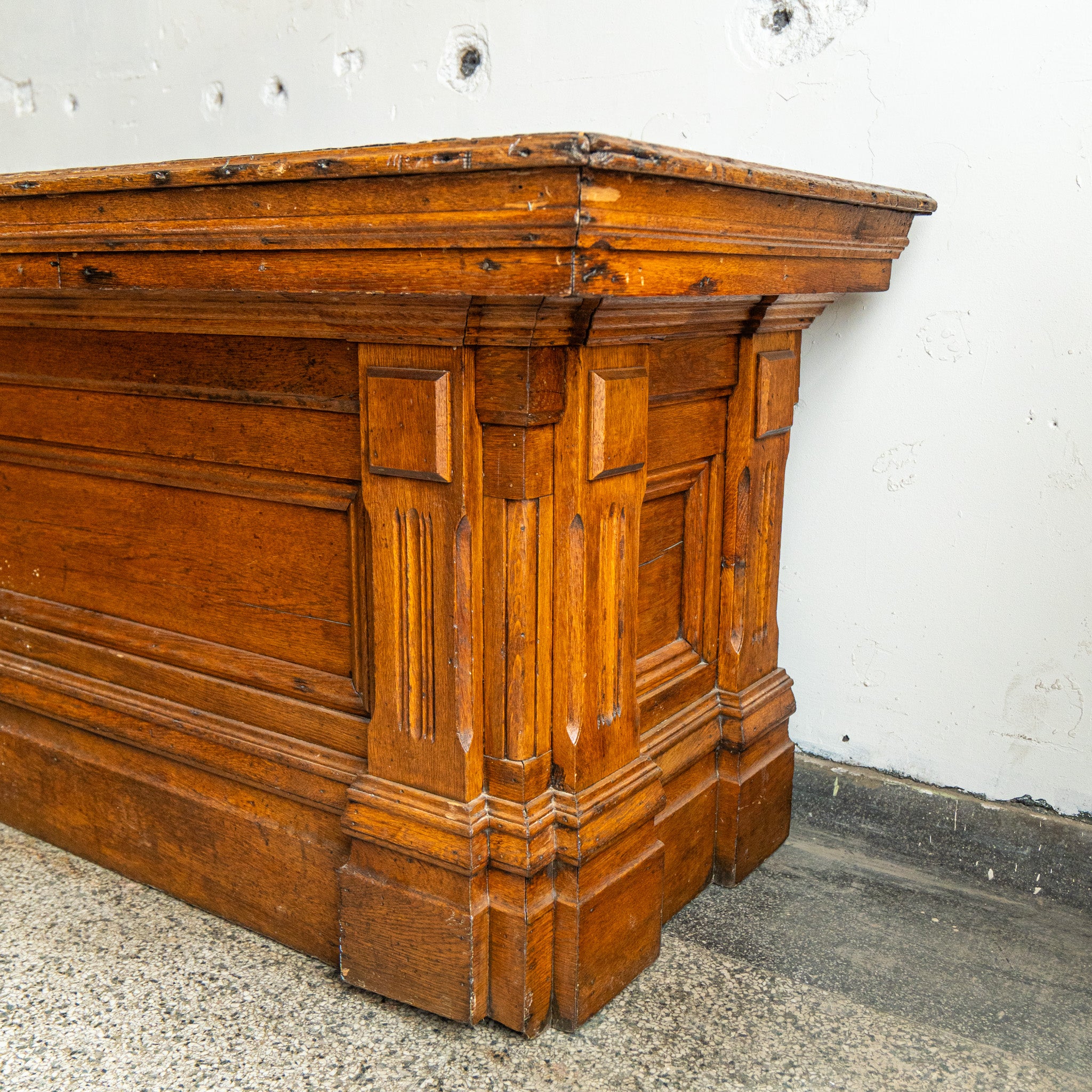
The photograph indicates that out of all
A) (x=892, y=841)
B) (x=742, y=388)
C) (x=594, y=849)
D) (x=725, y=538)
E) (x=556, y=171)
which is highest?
(x=556, y=171)

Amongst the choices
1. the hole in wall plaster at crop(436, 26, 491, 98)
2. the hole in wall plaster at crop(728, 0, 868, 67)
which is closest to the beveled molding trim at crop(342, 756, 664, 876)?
the hole in wall plaster at crop(728, 0, 868, 67)

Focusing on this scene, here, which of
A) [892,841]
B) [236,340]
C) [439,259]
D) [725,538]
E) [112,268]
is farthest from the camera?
[892,841]

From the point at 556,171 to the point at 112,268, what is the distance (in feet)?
2.29

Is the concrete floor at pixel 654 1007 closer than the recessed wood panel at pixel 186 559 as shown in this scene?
Yes

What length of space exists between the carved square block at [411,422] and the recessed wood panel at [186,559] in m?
0.19

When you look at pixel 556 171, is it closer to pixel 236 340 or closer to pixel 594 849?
pixel 236 340

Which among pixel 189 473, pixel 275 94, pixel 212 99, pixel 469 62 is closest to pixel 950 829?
pixel 189 473

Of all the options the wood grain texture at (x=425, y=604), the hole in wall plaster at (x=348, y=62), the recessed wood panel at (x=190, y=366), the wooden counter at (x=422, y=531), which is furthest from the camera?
the hole in wall plaster at (x=348, y=62)

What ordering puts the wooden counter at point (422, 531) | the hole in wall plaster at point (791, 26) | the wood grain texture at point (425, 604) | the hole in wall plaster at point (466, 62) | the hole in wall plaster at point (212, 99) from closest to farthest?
the wooden counter at point (422, 531)
the wood grain texture at point (425, 604)
the hole in wall plaster at point (791, 26)
the hole in wall plaster at point (466, 62)
the hole in wall plaster at point (212, 99)

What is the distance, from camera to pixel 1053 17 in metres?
1.72

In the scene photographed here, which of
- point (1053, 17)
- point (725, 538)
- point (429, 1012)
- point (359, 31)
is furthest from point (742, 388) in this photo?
point (359, 31)

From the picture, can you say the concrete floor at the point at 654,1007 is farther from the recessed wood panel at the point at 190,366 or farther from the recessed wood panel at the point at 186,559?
the recessed wood panel at the point at 190,366

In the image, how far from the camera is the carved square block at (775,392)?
5.98ft

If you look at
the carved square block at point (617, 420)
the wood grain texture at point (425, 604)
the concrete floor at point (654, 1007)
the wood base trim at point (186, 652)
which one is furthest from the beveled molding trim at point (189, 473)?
the concrete floor at point (654, 1007)
